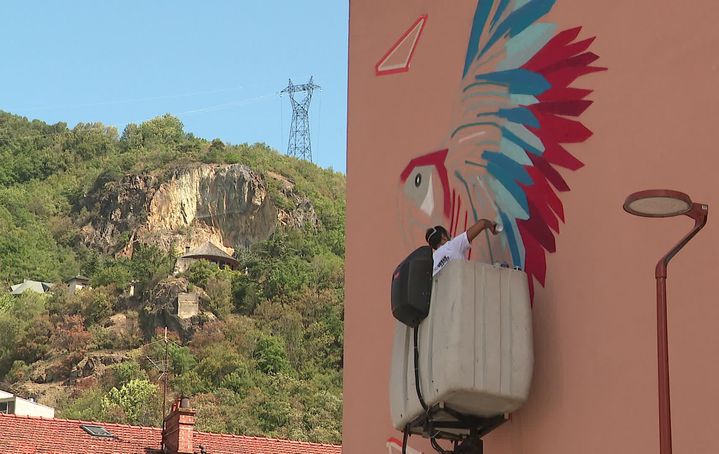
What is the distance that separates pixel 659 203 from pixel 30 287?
3986 inches

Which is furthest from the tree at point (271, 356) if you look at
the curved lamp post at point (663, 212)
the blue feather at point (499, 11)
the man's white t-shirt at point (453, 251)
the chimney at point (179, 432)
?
the curved lamp post at point (663, 212)

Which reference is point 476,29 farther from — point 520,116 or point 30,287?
point 30,287

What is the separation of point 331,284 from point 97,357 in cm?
1777

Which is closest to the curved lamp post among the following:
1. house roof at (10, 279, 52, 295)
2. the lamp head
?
the lamp head

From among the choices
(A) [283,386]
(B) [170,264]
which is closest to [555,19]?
(A) [283,386]

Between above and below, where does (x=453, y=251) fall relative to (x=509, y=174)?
below

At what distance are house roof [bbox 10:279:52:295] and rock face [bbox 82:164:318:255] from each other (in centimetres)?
607

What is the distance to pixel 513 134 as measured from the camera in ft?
22.7

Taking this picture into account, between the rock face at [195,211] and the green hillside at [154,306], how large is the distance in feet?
4.09

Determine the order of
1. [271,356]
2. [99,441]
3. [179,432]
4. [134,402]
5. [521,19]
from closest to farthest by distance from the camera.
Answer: [521,19] < [179,432] < [99,441] < [134,402] < [271,356]

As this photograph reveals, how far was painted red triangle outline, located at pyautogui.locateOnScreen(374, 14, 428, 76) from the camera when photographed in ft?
27.0

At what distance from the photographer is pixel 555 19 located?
21.9ft

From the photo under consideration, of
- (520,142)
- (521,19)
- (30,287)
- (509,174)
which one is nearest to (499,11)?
(521,19)

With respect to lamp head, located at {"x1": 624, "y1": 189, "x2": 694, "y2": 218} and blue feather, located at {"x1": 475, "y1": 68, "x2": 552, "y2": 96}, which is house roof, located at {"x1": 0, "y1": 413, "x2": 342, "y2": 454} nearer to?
blue feather, located at {"x1": 475, "y1": 68, "x2": 552, "y2": 96}
